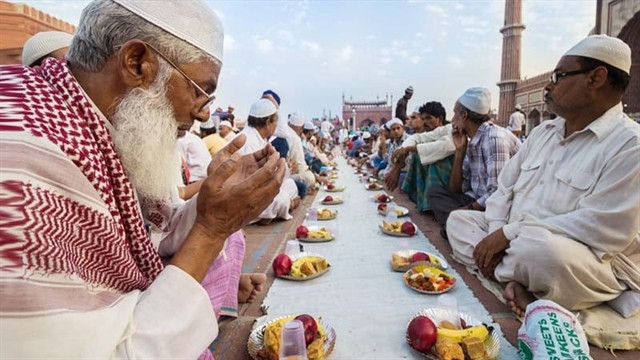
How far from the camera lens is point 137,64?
113 cm

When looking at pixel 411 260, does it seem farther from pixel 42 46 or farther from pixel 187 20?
pixel 42 46

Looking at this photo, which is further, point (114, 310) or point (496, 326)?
point (496, 326)

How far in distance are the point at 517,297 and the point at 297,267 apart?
130 centimetres

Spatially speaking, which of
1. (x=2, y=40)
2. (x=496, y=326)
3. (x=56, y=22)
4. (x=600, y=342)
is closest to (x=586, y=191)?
(x=600, y=342)

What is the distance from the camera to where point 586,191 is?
2033mm

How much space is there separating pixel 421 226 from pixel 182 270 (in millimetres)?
3339

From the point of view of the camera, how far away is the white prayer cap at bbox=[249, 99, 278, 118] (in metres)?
4.56

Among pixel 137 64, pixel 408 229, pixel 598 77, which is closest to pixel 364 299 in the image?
pixel 408 229

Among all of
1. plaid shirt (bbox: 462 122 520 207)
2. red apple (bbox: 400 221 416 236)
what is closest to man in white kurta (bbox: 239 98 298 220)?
red apple (bbox: 400 221 416 236)

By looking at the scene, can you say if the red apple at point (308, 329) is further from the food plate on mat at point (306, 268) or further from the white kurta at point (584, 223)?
the white kurta at point (584, 223)

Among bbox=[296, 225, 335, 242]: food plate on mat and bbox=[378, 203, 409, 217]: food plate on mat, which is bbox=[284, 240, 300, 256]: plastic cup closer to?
bbox=[296, 225, 335, 242]: food plate on mat

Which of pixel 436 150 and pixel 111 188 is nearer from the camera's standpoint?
pixel 111 188

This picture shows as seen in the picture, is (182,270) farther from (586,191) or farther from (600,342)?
(586,191)

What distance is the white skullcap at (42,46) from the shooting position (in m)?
2.75
